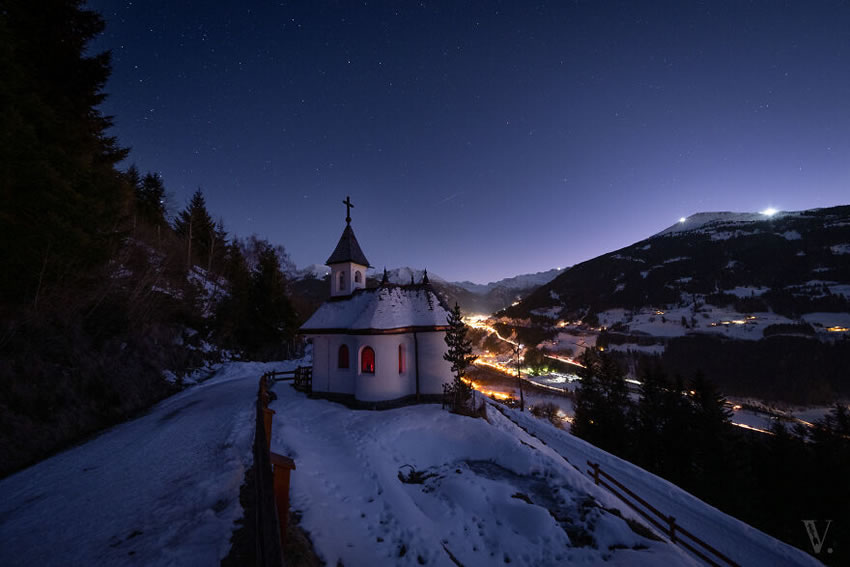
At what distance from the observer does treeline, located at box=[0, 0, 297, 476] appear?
11531 millimetres

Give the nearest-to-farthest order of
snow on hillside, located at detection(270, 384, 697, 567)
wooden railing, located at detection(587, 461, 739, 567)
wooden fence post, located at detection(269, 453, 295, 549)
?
wooden fence post, located at detection(269, 453, 295, 549)
snow on hillside, located at detection(270, 384, 697, 567)
wooden railing, located at detection(587, 461, 739, 567)

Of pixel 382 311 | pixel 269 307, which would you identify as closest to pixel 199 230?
pixel 269 307

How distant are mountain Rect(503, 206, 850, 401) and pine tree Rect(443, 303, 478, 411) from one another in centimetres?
8170

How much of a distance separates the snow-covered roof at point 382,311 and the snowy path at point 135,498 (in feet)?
20.1

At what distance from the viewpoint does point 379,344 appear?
1530 centimetres

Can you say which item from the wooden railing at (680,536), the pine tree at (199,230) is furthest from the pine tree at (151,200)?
the wooden railing at (680,536)

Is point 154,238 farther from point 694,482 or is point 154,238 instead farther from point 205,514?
point 694,482

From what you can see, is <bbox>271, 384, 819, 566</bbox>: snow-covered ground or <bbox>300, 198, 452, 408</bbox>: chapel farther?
<bbox>300, 198, 452, 408</bbox>: chapel

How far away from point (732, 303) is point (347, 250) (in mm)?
138665

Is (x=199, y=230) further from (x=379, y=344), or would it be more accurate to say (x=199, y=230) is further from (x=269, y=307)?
(x=379, y=344)

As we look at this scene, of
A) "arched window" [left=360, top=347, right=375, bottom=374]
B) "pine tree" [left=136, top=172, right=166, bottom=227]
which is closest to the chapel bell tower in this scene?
"arched window" [left=360, top=347, right=375, bottom=374]

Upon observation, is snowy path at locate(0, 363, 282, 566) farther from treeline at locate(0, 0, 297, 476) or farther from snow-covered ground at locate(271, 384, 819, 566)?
treeline at locate(0, 0, 297, 476)

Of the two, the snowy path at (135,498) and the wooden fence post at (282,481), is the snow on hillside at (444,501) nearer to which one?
the snowy path at (135,498)

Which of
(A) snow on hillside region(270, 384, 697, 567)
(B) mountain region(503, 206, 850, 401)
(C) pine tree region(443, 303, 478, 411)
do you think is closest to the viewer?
(A) snow on hillside region(270, 384, 697, 567)
